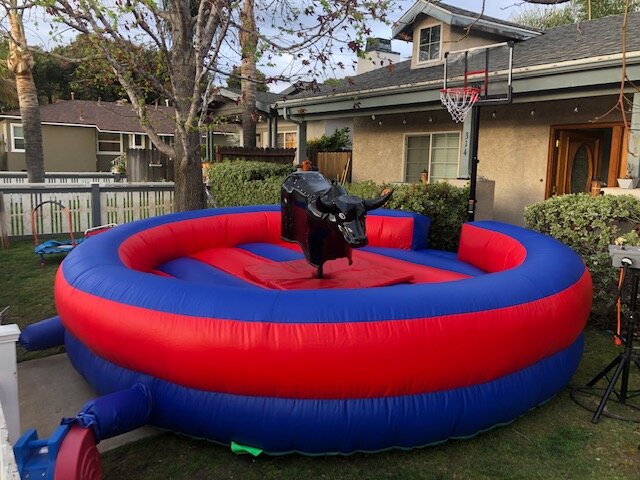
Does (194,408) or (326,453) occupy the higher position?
(194,408)

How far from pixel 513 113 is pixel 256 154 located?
23.2 feet

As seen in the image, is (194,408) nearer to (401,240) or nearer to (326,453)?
(326,453)

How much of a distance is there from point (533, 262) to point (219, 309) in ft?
7.79

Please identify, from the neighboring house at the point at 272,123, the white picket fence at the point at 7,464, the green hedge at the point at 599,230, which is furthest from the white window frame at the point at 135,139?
the white picket fence at the point at 7,464

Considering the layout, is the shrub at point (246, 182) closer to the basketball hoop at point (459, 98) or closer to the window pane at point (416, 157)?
the window pane at point (416, 157)

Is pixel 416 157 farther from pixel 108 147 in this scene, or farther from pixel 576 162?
pixel 108 147

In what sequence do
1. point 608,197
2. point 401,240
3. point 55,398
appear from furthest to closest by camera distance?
1. point 401,240
2. point 608,197
3. point 55,398

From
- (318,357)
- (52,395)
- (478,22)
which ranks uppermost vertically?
(478,22)

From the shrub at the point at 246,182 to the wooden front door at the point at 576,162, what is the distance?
524cm

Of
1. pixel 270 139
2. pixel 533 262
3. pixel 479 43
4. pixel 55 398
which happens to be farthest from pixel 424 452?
pixel 270 139

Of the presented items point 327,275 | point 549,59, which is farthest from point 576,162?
point 327,275

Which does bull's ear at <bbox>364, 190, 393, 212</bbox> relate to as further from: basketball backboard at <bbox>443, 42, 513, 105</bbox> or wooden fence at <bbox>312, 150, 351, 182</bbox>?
wooden fence at <bbox>312, 150, 351, 182</bbox>

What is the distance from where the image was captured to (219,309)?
9.67 feet

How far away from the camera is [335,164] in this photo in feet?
51.2
